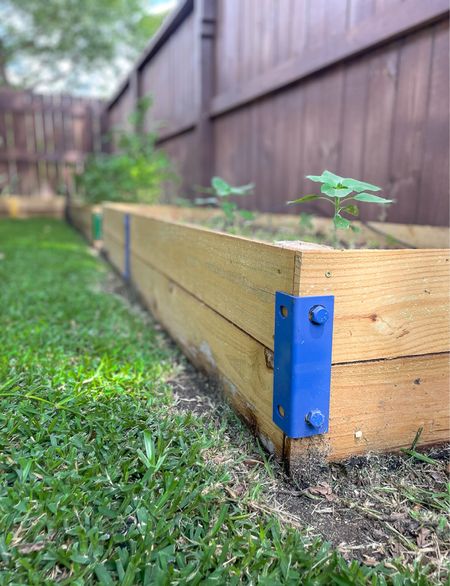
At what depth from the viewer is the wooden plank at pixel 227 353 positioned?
1079mm

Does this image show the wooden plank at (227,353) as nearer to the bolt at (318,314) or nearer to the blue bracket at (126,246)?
the bolt at (318,314)

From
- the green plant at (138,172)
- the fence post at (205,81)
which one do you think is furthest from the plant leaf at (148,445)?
the green plant at (138,172)

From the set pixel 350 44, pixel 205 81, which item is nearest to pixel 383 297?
pixel 350 44

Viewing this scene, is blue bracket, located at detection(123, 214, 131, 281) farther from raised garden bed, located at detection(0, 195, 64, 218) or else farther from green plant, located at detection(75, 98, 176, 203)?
raised garden bed, located at detection(0, 195, 64, 218)

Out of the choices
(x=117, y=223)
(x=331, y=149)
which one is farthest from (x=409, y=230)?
(x=117, y=223)

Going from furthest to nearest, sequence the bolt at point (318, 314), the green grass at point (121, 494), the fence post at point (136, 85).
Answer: the fence post at point (136, 85), the bolt at point (318, 314), the green grass at point (121, 494)

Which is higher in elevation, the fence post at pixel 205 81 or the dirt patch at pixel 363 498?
the fence post at pixel 205 81

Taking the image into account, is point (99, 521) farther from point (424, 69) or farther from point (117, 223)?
point (117, 223)

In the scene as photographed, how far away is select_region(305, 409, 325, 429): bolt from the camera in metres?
0.95

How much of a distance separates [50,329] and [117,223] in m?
1.46

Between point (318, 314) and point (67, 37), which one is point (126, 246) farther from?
point (67, 37)

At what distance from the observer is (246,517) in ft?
2.93

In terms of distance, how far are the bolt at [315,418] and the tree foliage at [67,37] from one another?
17.2 m

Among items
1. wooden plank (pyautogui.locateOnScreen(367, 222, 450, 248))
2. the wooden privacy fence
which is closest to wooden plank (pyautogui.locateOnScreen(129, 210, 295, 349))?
wooden plank (pyautogui.locateOnScreen(367, 222, 450, 248))
